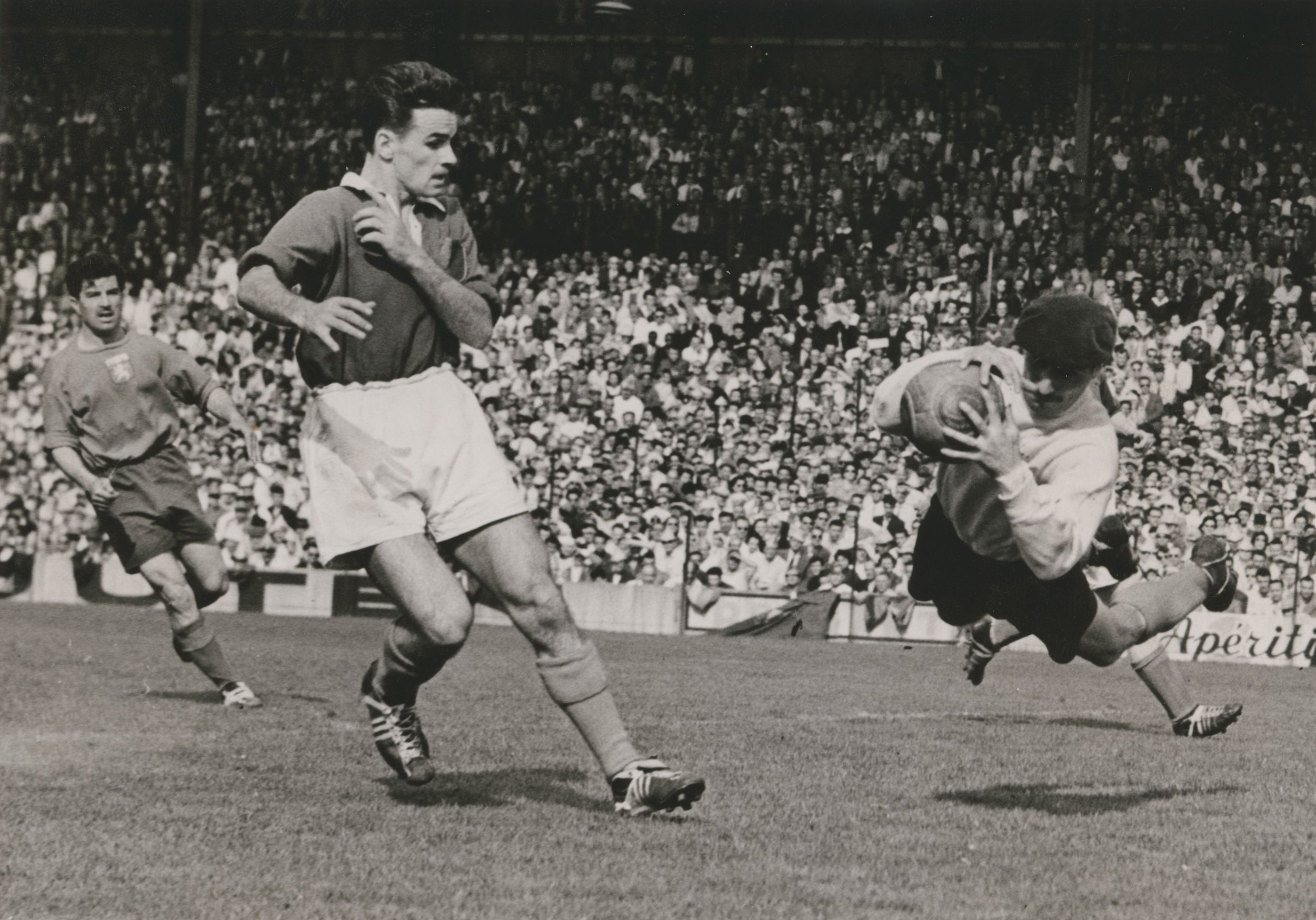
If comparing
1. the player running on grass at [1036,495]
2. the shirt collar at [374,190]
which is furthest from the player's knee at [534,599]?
the shirt collar at [374,190]

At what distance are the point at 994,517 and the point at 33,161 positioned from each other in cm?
2748

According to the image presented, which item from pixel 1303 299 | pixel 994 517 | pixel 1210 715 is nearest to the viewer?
pixel 994 517

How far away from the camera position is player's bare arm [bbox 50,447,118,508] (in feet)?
29.5

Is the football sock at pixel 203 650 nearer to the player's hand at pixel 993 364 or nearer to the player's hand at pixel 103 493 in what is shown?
the player's hand at pixel 103 493

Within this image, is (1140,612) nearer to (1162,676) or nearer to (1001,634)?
(1162,676)

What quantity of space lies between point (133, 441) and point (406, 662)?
3990 mm

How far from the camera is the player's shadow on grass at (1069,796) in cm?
606

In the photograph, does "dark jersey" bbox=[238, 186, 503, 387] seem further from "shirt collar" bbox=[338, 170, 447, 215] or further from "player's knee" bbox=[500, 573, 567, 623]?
"player's knee" bbox=[500, 573, 567, 623]

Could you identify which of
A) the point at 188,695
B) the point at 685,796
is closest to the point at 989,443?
the point at 685,796

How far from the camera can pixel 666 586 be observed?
2028cm

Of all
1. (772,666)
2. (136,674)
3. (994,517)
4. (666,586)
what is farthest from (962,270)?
(994,517)

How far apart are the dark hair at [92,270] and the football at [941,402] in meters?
4.95

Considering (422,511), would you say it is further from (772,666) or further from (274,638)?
(274,638)

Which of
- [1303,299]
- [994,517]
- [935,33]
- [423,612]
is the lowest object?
[423,612]
